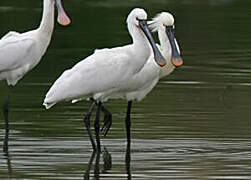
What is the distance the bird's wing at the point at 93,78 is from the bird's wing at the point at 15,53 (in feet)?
2.69

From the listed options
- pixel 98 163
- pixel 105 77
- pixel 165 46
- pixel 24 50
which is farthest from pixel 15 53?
pixel 98 163

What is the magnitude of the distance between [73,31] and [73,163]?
597 inches

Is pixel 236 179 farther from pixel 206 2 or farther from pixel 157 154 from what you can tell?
pixel 206 2

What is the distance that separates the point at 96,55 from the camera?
12664 millimetres

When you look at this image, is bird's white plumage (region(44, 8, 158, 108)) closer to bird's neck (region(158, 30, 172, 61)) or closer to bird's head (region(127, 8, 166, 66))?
bird's head (region(127, 8, 166, 66))

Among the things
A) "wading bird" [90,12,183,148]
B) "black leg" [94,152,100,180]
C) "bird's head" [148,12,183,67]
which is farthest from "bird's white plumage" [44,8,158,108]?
"black leg" [94,152,100,180]

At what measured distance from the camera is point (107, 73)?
12422 millimetres

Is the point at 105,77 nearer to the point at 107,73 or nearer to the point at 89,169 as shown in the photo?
the point at 107,73

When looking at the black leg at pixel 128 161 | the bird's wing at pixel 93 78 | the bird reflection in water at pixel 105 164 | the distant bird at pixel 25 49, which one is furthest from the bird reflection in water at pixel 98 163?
the distant bird at pixel 25 49

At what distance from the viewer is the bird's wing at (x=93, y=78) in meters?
12.3

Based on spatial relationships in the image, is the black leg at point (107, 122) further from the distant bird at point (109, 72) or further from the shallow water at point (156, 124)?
the distant bird at point (109, 72)

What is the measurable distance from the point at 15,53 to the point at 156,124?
1.84m

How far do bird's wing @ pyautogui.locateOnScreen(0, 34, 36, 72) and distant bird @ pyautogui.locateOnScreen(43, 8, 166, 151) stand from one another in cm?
82

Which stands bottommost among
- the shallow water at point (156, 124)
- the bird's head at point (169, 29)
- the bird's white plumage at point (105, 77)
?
the shallow water at point (156, 124)
